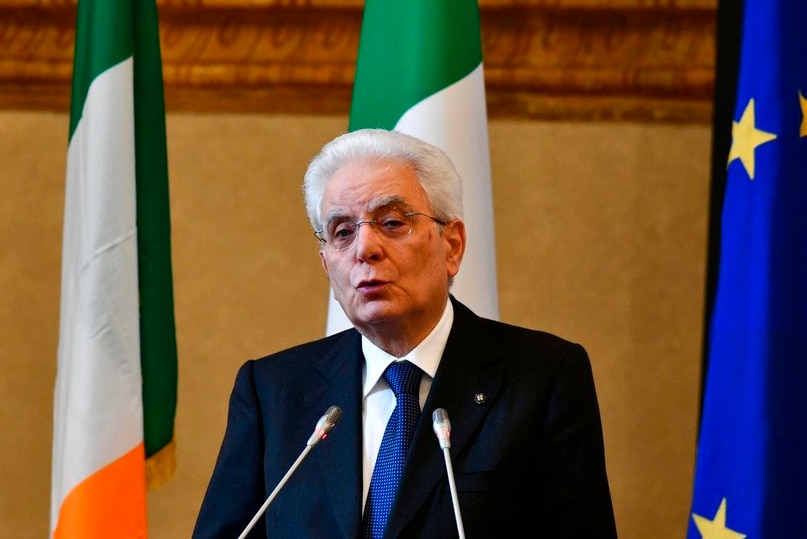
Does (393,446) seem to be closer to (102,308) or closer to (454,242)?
(454,242)

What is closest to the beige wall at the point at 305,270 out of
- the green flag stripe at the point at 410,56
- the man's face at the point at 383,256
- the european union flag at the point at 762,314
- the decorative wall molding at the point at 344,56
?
the decorative wall molding at the point at 344,56

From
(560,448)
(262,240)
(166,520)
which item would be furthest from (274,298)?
(560,448)

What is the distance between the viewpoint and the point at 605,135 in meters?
4.23

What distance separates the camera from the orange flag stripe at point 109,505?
3.35m

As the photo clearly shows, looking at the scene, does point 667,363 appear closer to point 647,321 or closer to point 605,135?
point 647,321

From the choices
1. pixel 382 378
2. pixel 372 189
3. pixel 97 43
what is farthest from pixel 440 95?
pixel 382 378

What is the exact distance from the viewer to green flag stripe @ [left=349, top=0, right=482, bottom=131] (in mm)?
3424

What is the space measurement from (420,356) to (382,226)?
261 mm

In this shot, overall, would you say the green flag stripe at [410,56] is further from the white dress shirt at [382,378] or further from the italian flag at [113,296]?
the white dress shirt at [382,378]

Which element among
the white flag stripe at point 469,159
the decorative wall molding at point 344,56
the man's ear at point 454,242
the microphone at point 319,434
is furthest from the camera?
the decorative wall molding at point 344,56

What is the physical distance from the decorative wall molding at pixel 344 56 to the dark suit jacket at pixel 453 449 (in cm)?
202

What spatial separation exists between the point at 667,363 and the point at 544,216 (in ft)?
2.23

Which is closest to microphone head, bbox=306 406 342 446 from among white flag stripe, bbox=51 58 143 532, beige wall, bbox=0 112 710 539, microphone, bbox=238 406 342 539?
microphone, bbox=238 406 342 539

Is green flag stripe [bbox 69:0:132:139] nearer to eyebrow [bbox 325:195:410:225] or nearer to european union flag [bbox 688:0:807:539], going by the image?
eyebrow [bbox 325:195:410:225]
